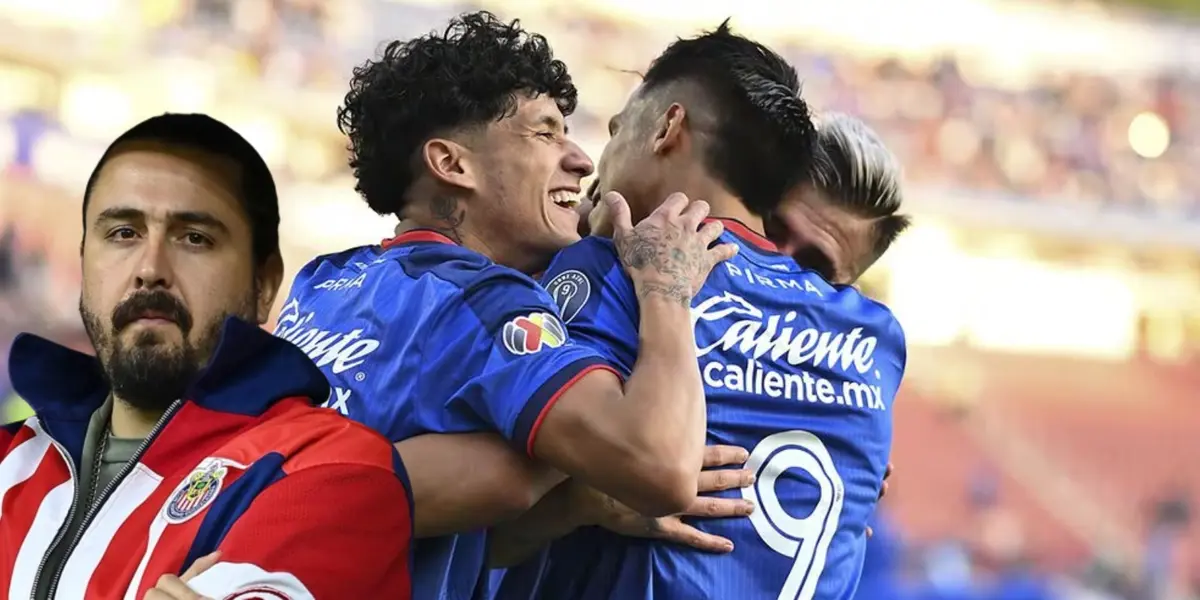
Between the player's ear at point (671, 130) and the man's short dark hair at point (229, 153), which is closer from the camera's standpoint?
the man's short dark hair at point (229, 153)

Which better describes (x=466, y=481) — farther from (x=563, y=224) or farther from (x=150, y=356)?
(x=563, y=224)

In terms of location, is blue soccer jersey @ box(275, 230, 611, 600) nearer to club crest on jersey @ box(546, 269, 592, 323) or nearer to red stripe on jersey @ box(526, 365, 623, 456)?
red stripe on jersey @ box(526, 365, 623, 456)

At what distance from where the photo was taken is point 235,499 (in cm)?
221

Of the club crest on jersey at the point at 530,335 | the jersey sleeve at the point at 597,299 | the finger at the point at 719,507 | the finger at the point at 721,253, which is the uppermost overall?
the finger at the point at 721,253

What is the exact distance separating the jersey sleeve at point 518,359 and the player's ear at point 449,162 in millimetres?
395

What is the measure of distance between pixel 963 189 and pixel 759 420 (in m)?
19.7

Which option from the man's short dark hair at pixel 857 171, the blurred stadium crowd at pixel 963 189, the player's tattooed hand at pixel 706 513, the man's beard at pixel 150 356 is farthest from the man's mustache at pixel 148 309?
the blurred stadium crowd at pixel 963 189

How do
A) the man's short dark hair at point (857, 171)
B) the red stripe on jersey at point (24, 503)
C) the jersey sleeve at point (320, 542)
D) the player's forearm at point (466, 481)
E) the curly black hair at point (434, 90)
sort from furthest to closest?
the man's short dark hair at point (857, 171), the curly black hair at point (434, 90), the player's forearm at point (466, 481), the red stripe on jersey at point (24, 503), the jersey sleeve at point (320, 542)

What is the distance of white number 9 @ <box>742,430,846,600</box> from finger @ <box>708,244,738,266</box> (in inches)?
13.6

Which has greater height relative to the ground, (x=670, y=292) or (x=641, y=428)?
(x=670, y=292)

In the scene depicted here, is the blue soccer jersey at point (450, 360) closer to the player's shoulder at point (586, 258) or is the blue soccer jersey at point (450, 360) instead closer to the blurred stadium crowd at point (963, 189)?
the player's shoulder at point (586, 258)

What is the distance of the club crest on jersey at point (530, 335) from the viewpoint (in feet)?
8.45

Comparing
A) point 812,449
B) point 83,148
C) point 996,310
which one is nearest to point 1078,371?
point 996,310

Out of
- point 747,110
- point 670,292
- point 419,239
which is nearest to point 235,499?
point 419,239
